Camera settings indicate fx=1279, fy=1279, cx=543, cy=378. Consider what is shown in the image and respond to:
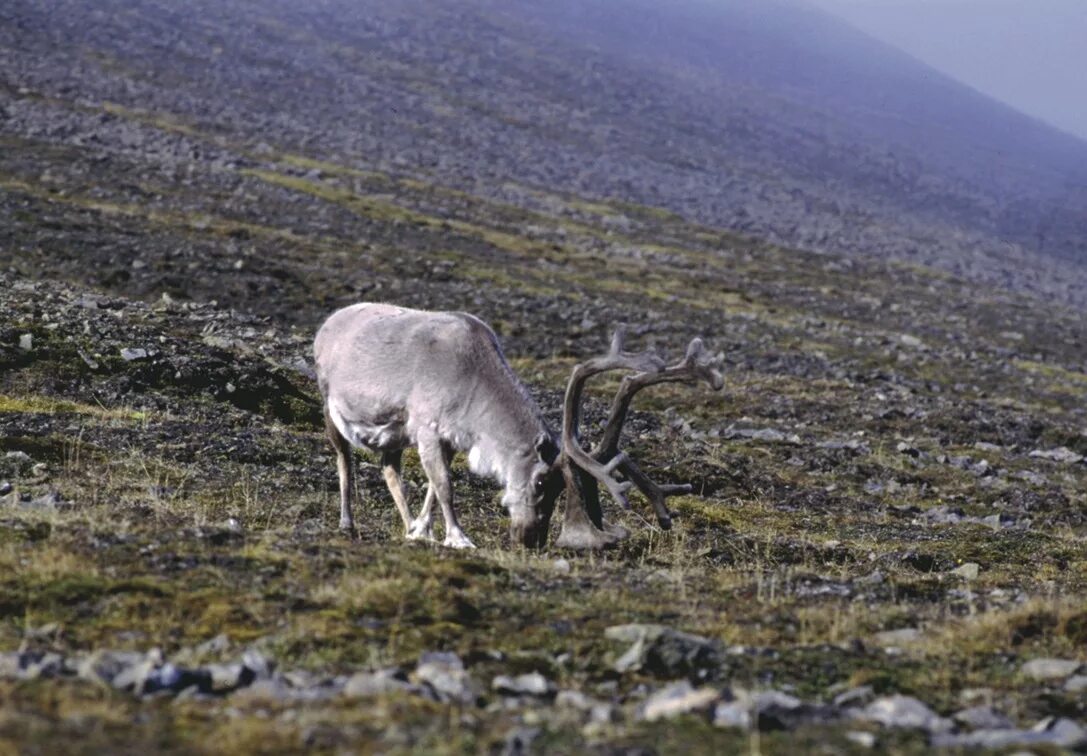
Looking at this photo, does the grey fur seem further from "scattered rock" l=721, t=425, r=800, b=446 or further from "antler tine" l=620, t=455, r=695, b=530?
"scattered rock" l=721, t=425, r=800, b=446

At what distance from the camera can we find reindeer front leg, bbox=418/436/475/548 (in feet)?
42.2

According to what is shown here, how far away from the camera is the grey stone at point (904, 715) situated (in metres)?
6.68

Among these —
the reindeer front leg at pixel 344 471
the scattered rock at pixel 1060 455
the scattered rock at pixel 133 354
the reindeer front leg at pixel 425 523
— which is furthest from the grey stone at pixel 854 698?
the scattered rock at pixel 1060 455

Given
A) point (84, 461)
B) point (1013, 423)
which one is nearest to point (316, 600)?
point (84, 461)

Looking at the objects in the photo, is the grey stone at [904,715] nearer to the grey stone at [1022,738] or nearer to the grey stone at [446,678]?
the grey stone at [1022,738]

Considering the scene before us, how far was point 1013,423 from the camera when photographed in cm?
3059

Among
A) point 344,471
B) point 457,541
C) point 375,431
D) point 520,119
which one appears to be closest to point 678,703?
point 457,541

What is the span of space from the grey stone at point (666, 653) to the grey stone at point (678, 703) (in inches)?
32.2

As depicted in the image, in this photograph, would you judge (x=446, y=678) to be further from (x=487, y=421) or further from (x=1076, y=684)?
(x=487, y=421)

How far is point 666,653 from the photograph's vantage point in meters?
8.01

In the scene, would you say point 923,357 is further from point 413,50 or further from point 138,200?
point 413,50

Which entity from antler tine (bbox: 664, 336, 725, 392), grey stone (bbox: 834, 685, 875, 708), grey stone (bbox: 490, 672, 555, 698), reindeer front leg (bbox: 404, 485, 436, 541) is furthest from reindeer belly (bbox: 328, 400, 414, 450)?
grey stone (bbox: 834, 685, 875, 708)

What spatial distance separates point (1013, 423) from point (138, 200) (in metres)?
Answer: 34.2

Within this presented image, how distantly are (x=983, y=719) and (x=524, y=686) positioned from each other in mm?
2562
